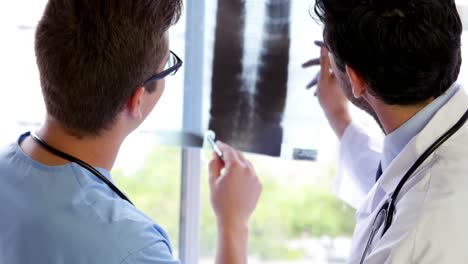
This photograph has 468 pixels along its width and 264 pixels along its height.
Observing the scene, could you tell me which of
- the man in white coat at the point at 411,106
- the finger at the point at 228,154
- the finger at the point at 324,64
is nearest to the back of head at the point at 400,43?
the man in white coat at the point at 411,106

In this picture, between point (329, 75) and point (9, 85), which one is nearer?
point (329, 75)

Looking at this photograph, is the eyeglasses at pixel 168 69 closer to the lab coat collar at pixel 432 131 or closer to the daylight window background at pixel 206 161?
the daylight window background at pixel 206 161

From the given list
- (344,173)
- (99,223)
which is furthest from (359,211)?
(99,223)

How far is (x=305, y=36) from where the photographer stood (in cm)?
127

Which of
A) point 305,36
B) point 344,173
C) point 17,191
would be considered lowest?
point 344,173

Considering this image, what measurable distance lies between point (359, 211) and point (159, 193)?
559mm

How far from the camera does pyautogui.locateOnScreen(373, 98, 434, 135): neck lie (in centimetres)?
104

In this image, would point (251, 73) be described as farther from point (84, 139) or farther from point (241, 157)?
point (84, 139)

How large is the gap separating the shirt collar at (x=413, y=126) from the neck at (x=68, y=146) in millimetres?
450

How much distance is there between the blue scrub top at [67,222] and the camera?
0.92 m

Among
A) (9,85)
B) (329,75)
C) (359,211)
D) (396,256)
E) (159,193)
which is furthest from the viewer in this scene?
(159,193)

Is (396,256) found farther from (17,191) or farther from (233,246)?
(17,191)

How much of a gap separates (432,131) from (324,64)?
0.35 metres

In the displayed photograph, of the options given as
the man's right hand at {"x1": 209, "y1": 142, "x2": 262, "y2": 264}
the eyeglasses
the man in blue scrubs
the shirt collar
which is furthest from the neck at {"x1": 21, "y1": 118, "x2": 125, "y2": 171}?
the shirt collar
